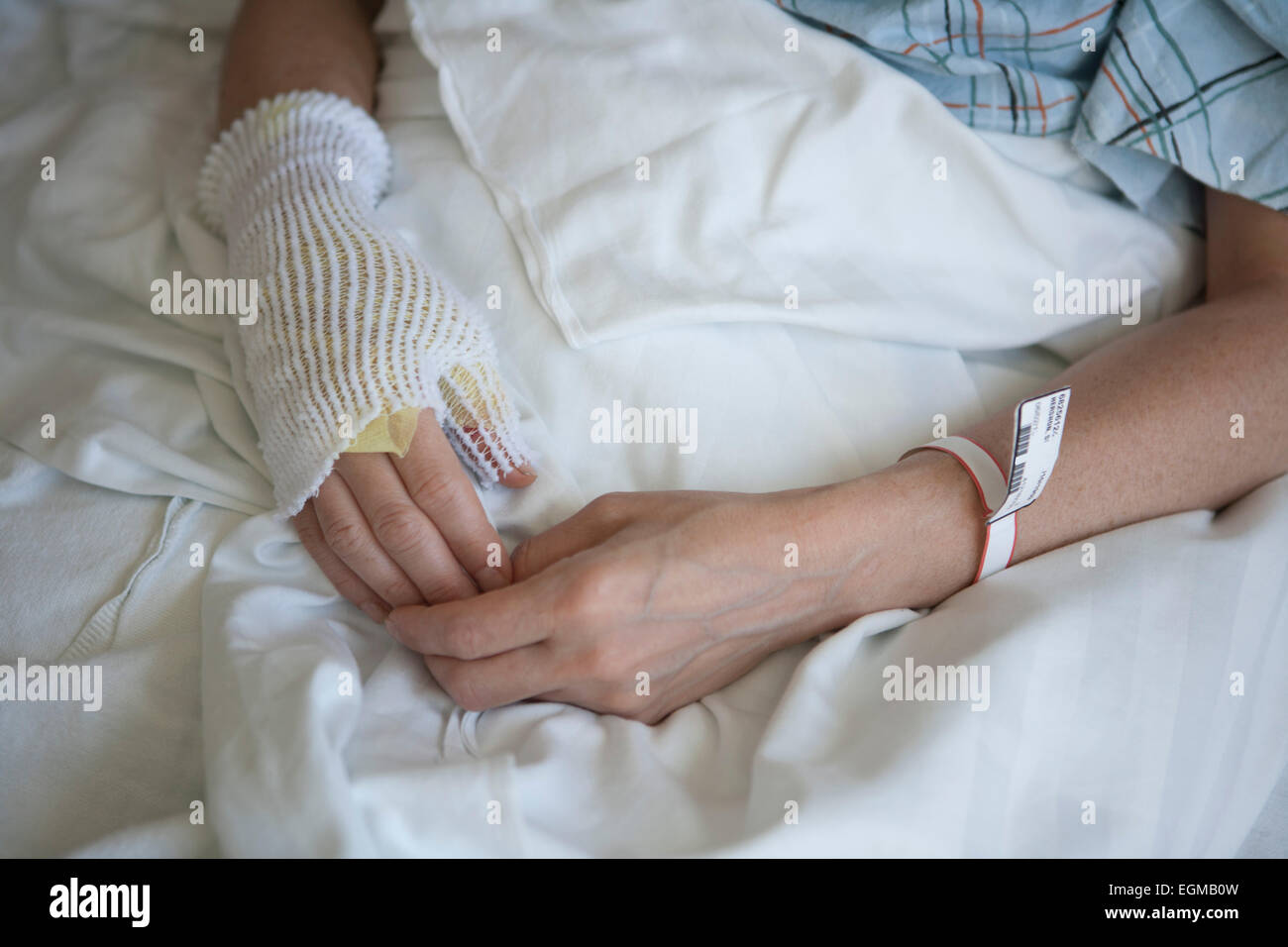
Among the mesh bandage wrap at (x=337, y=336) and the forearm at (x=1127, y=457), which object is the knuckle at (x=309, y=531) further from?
the forearm at (x=1127, y=457)

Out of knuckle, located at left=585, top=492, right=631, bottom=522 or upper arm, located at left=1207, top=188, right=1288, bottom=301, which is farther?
upper arm, located at left=1207, top=188, right=1288, bottom=301

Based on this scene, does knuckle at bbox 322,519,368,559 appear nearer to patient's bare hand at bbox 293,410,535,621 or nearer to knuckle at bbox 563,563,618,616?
patient's bare hand at bbox 293,410,535,621

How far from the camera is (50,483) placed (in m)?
0.84

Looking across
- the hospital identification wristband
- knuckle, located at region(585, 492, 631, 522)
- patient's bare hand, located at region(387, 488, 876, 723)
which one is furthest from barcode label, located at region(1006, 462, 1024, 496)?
knuckle, located at region(585, 492, 631, 522)

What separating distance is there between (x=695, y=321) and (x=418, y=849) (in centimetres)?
49

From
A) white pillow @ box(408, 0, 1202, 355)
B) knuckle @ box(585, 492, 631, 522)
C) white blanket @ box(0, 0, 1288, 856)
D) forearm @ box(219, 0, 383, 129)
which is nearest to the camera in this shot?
white blanket @ box(0, 0, 1288, 856)

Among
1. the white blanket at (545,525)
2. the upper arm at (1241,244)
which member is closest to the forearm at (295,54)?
the white blanket at (545,525)

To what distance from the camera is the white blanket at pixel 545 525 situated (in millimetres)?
625

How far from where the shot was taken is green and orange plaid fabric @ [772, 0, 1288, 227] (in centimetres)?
87

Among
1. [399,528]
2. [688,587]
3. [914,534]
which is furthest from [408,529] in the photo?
[914,534]

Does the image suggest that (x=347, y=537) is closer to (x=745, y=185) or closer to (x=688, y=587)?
(x=688, y=587)

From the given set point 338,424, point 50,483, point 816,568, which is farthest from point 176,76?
point 816,568

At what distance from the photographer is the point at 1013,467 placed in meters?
0.71

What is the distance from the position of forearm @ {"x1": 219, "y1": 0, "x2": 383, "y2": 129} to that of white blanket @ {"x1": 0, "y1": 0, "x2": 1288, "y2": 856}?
87 millimetres
